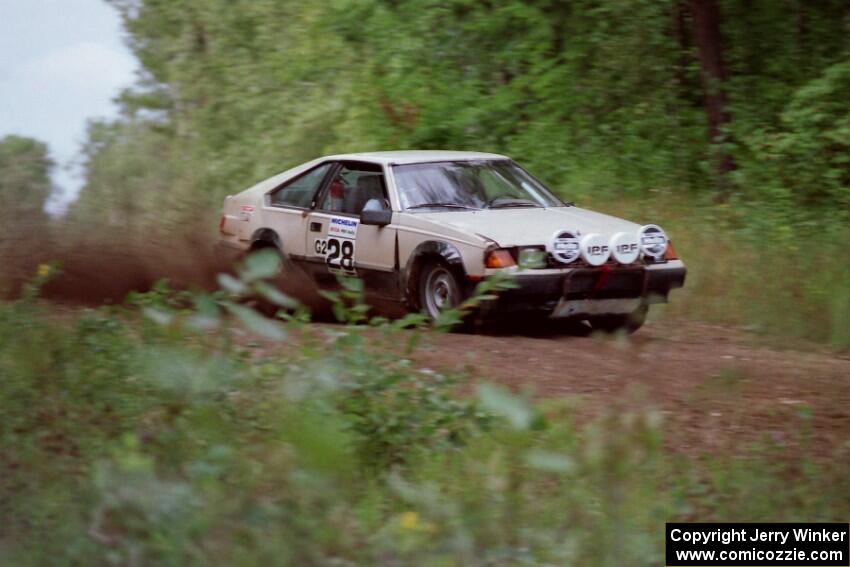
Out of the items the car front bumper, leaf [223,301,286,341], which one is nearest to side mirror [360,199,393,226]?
the car front bumper

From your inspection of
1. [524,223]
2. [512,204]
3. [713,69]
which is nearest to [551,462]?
[524,223]

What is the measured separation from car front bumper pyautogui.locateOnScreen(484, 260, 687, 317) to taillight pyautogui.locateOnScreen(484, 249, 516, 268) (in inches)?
5.3

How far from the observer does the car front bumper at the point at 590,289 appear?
27.5ft

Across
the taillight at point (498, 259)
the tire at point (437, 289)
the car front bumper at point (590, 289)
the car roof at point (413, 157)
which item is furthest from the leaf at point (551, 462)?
the car roof at point (413, 157)

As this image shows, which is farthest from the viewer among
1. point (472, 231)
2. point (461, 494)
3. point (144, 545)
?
point (472, 231)

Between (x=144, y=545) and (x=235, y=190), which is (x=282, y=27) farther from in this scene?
(x=144, y=545)

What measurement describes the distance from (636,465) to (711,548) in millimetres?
483

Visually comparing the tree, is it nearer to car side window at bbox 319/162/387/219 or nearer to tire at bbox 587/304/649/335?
car side window at bbox 319/162/387/219

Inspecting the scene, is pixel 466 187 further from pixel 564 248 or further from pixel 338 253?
pixel 564 248

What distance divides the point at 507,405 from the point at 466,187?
6.09m

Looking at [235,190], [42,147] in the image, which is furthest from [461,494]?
[235,190]

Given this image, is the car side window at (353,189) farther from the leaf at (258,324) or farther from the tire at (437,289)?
the leaf at (258,324)

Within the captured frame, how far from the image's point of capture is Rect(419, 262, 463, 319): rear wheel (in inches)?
342

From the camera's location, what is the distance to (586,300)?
862 cm
